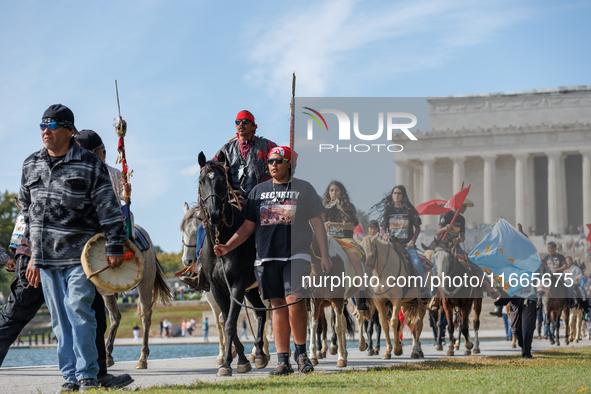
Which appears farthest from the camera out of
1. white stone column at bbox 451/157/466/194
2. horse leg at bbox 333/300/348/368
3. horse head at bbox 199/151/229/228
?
white stone column at bbox 451/157/466/194

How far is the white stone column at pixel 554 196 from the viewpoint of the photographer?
3031 inches

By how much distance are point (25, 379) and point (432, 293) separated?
28.8 ft

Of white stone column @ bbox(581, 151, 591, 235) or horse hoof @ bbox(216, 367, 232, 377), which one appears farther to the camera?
white stone column @ bbox(581, 151, 591, 235)

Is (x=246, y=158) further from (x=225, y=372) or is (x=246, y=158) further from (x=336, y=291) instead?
(x=225, y=372)

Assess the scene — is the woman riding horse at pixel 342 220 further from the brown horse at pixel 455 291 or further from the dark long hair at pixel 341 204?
the brown horse at pixel 455 291

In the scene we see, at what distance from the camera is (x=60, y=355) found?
7.37 metres

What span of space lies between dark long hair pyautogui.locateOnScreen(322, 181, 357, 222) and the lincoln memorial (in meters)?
56.7

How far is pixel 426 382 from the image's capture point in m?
7.89

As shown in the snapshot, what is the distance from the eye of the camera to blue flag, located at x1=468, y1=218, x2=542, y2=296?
43.5 feet

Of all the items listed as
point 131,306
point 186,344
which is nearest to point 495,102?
point 131,306

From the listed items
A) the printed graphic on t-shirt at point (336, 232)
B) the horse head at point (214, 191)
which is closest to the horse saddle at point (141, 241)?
the horse head at point (214, 191)

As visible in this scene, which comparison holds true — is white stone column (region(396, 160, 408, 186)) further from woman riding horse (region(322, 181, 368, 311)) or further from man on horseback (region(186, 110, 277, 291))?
man on horseback (region(186, 110, 277, 291))

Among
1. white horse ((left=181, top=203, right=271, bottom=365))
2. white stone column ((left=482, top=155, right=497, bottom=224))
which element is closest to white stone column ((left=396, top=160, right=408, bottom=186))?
white stone column ((left=482, top=155, right=497, bottom=224))

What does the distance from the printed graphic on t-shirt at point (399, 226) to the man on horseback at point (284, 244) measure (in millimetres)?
4618
